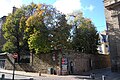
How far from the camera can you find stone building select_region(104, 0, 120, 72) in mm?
27375

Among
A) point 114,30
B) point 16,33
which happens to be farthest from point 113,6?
point 16,33

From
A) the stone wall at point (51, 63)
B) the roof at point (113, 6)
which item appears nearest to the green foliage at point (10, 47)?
the stone wall at point (51, 63)

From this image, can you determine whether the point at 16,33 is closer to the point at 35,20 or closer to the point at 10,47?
the point at 10,47

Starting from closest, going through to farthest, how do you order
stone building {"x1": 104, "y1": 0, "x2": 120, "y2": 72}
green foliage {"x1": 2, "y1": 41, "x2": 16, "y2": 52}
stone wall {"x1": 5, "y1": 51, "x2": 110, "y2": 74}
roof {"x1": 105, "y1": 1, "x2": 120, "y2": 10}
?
stone wall {"x1": 5, "y1": 51, "x2": 110, "y2": 74}
roof {"x1": 105, "y1": 1, "x2": 120, "y2": 10}
stone building {"x1": 104, "y1": 0, "x2": 120, "y2": 72}
green foliage {"x1": 2, "y1": 41, "x2": 16, "y2": 52}

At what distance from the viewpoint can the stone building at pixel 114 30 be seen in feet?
89.8

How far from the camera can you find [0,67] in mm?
36344

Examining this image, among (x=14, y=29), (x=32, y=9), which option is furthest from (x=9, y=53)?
(x=32, y=9)

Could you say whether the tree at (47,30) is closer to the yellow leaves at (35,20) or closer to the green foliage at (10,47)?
the yellow leaves at (35,20)

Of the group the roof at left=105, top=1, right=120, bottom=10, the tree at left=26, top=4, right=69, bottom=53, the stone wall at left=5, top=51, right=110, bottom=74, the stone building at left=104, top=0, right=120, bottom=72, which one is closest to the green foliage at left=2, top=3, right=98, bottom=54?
the tree at left=26, top=4, right=69, bottom=53

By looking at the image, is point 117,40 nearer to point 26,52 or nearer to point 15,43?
point 26,52

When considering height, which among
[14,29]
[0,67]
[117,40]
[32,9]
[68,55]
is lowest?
[0,67]

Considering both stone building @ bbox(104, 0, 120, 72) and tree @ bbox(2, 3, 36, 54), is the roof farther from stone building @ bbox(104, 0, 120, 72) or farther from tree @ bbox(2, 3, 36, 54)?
tree @ bbox(2, 3, 36, 54)

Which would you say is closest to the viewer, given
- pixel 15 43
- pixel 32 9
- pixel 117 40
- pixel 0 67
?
pixel 117 40

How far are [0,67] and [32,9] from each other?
15.4 m
